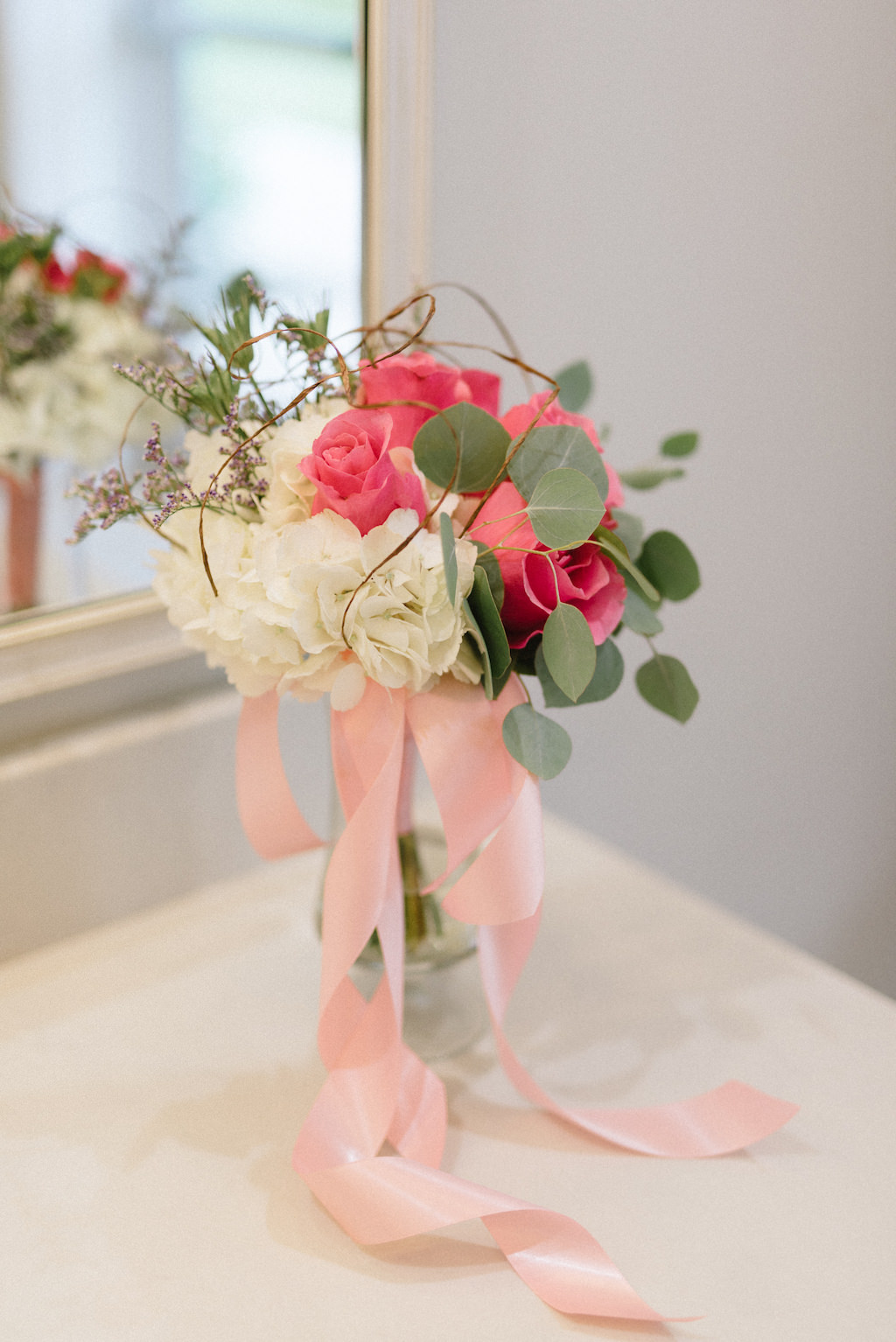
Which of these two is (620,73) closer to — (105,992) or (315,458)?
(315,458)

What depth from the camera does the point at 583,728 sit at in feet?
3.52

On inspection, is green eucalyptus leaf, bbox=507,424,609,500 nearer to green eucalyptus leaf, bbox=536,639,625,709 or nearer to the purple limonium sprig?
green eucalyptus leaf, bbox=536,639,625,709

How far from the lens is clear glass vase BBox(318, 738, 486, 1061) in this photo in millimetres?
695

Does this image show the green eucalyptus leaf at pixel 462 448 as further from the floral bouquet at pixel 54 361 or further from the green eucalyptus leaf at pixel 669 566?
the floral bouquet at pixel 54 361

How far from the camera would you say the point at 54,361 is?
708 mm

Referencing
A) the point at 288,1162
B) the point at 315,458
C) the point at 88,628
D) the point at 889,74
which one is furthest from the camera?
the point at 889,74

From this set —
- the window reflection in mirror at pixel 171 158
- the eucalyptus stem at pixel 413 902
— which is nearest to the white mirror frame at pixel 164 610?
the window reflection in mirror at pixel 171 158

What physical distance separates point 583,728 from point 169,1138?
58 centimetres

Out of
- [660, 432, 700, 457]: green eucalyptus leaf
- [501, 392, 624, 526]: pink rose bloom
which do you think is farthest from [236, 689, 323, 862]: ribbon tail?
[660, 432, 700, 457]: green eucalyptus leaf

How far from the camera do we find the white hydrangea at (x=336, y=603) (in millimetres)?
510

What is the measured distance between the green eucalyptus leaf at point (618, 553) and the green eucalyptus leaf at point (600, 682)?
0.13 ft

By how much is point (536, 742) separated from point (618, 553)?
107 millimetres

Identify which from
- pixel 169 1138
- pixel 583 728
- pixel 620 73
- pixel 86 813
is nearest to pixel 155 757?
pixel 86 813

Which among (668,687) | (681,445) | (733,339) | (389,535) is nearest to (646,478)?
(681,445)
